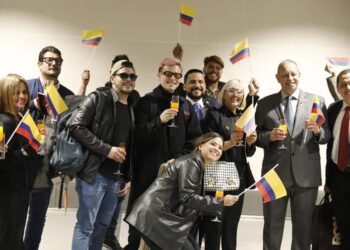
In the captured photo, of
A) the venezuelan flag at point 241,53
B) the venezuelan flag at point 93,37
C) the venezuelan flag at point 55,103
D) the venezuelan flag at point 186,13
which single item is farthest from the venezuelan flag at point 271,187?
the venezuelan flag at point 93,37

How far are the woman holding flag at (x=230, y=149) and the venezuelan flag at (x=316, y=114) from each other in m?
0.53

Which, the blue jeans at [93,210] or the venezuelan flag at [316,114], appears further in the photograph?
the venezuelan flag at [316,114]

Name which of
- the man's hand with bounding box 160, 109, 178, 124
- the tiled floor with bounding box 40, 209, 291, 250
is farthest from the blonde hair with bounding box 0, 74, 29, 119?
the tiled floor with bounding box 40, 209, 291, 250

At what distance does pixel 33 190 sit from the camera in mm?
4012

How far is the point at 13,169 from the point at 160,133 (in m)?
1.23

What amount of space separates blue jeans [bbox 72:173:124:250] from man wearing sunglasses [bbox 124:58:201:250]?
1.01ft

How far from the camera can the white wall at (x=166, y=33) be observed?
24.2 ft

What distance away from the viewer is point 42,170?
4.03 metres

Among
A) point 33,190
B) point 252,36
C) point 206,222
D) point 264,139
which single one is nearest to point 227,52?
point 252,36

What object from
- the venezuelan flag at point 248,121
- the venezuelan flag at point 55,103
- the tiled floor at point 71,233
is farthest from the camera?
the tiled floor at point 71,233

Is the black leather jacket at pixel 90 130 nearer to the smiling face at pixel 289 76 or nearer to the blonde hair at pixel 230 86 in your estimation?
the blonde hair at pixel 230 86

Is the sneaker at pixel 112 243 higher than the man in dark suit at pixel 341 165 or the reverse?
the reverse

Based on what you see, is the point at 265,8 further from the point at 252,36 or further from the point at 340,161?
the point at 340,161

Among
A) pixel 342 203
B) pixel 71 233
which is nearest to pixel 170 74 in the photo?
pixel 342 203
